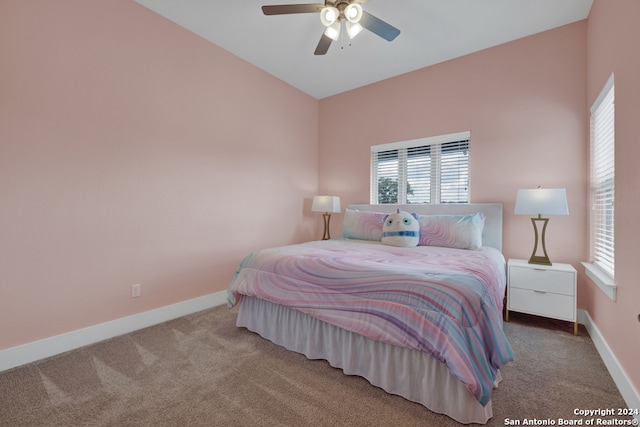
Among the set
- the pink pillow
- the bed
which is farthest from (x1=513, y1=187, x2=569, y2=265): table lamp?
the bed

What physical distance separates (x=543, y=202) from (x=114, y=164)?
12.4 ft

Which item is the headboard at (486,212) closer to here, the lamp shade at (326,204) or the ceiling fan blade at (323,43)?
the lamp shade at (326,204)

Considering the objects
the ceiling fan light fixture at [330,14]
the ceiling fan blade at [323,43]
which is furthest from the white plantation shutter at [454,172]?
the ceiling fan light fixture at [330,14]

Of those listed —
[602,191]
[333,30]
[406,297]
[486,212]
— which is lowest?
[406,297]

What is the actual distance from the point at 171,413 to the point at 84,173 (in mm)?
1894

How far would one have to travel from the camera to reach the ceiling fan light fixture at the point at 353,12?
2.05 m

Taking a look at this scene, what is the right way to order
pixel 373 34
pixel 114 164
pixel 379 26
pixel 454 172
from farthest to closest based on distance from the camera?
1. pixel 454 172
2. pixel 373 34
3. pixel 114 164
4. pixel 379 26

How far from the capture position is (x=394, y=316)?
4.97 ft

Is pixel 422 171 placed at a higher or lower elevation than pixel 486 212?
higher

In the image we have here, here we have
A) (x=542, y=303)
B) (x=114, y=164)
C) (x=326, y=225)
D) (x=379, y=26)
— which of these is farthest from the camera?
(x=326, y=225)

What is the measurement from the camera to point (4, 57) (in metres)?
1.82

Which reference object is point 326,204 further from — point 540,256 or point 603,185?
point 603,185

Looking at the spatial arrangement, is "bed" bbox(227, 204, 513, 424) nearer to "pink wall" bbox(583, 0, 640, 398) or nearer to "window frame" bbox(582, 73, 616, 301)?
"pink wall" bbox(583, 0, 640, 398)

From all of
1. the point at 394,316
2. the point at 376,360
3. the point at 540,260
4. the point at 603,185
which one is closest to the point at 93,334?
the point at 376,360
